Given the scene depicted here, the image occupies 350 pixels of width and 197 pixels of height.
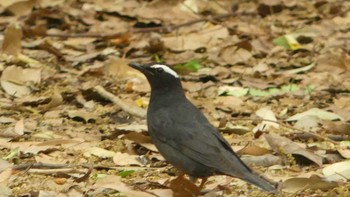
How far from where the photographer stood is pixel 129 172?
6199mm

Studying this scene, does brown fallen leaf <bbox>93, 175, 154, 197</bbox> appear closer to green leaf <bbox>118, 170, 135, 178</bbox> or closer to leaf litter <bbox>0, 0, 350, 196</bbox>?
leaf litter <bbox>0, 0, 350, 196</bbox>

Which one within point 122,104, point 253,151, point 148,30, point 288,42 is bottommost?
point 288,42

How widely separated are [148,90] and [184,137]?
2588 millimetres

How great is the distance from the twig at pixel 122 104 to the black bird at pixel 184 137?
1.37m

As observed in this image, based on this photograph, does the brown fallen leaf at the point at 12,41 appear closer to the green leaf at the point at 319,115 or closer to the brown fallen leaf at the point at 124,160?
the green leaf at the point at 319,115

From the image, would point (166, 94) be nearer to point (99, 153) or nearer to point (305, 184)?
point (99, 153)

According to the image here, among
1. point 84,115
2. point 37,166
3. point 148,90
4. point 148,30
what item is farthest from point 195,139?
point 148,30

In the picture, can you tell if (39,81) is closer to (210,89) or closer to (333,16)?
(210,89)

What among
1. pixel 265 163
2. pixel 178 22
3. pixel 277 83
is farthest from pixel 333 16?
pixel 265 163

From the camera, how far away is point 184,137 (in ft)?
19.7

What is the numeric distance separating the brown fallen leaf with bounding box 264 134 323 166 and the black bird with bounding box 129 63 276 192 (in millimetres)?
729

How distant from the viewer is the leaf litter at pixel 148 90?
242 inches

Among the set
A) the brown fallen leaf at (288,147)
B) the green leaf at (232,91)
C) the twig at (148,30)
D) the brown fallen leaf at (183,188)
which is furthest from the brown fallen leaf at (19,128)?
the twig at (148,30)

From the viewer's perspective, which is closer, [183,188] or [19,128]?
[183,188]
